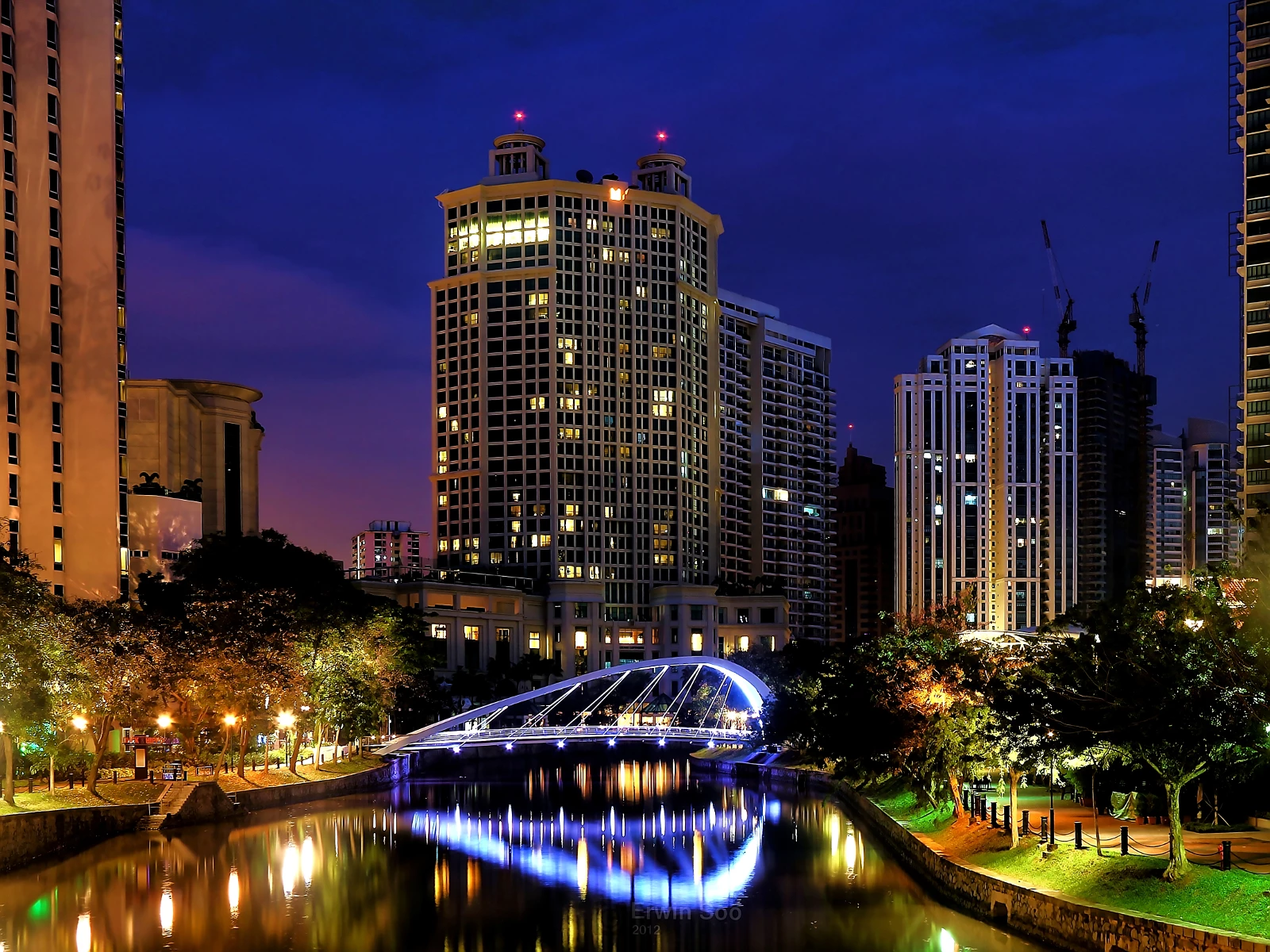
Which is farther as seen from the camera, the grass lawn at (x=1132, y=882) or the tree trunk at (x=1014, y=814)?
the tree trunk at (x=1014, y=814)

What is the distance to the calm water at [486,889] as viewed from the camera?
45.6 m

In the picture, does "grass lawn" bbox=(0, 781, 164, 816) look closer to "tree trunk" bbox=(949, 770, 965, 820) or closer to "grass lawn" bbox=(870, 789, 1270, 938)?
"tree trunk" bbox=(949, 770, 965, 820)

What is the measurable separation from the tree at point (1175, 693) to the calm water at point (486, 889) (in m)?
6.51

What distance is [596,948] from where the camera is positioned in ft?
148

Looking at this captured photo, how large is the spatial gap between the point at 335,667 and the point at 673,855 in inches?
1161

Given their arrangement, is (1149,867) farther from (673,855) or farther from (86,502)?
(86,502)

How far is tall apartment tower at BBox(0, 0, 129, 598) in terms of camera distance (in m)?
96.1

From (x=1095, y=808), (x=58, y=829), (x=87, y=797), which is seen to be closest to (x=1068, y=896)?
(x=1095, y=808)

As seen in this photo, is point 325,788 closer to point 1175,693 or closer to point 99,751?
point 99,751

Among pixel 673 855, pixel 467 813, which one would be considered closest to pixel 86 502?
pixel 467 813

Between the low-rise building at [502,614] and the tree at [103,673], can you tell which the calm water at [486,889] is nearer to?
the tree at [103,673]

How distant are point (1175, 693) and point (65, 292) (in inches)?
3295

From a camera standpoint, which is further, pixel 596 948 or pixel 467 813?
pixel 467 813

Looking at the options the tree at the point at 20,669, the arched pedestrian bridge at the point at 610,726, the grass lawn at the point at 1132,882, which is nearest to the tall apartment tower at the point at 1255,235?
the arched pedestrian bridge at the point at 610,726
